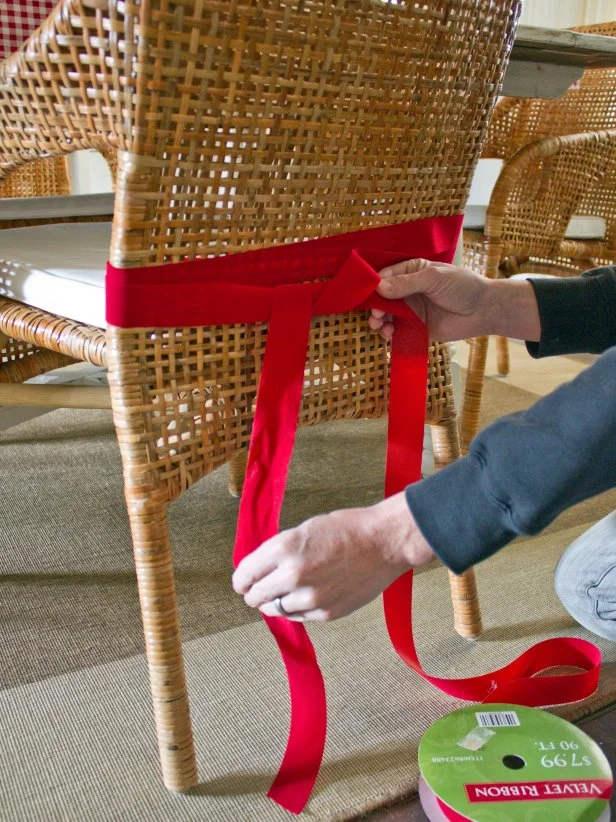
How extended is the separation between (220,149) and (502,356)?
5.77 ft

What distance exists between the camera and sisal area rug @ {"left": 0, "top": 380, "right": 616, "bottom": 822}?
0.84m

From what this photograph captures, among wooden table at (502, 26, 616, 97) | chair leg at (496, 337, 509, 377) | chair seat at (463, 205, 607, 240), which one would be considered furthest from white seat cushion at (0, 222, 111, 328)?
chair leg at (496, 337, 509, 377)

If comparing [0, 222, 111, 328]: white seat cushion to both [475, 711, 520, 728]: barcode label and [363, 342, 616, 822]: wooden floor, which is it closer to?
[475, 711, 520, 728]: barcode label

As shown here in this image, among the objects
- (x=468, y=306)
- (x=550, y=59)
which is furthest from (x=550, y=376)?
(x=468, y=306)

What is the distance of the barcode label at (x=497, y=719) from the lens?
865mm

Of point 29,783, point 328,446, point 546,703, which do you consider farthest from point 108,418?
point 546,703

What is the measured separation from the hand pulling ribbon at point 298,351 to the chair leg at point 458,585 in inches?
5.2

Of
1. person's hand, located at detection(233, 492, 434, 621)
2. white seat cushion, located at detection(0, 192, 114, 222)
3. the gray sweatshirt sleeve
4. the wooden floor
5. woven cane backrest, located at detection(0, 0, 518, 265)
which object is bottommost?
the wooden floor

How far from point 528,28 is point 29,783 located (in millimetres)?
1173

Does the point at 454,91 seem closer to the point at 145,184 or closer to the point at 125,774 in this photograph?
the point at 145,184

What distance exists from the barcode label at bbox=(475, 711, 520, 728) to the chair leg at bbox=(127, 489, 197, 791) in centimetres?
32

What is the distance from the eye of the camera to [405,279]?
88cm

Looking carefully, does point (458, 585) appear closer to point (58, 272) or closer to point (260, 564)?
point (260, 564)

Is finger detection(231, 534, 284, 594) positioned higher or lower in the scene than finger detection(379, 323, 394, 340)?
lower
